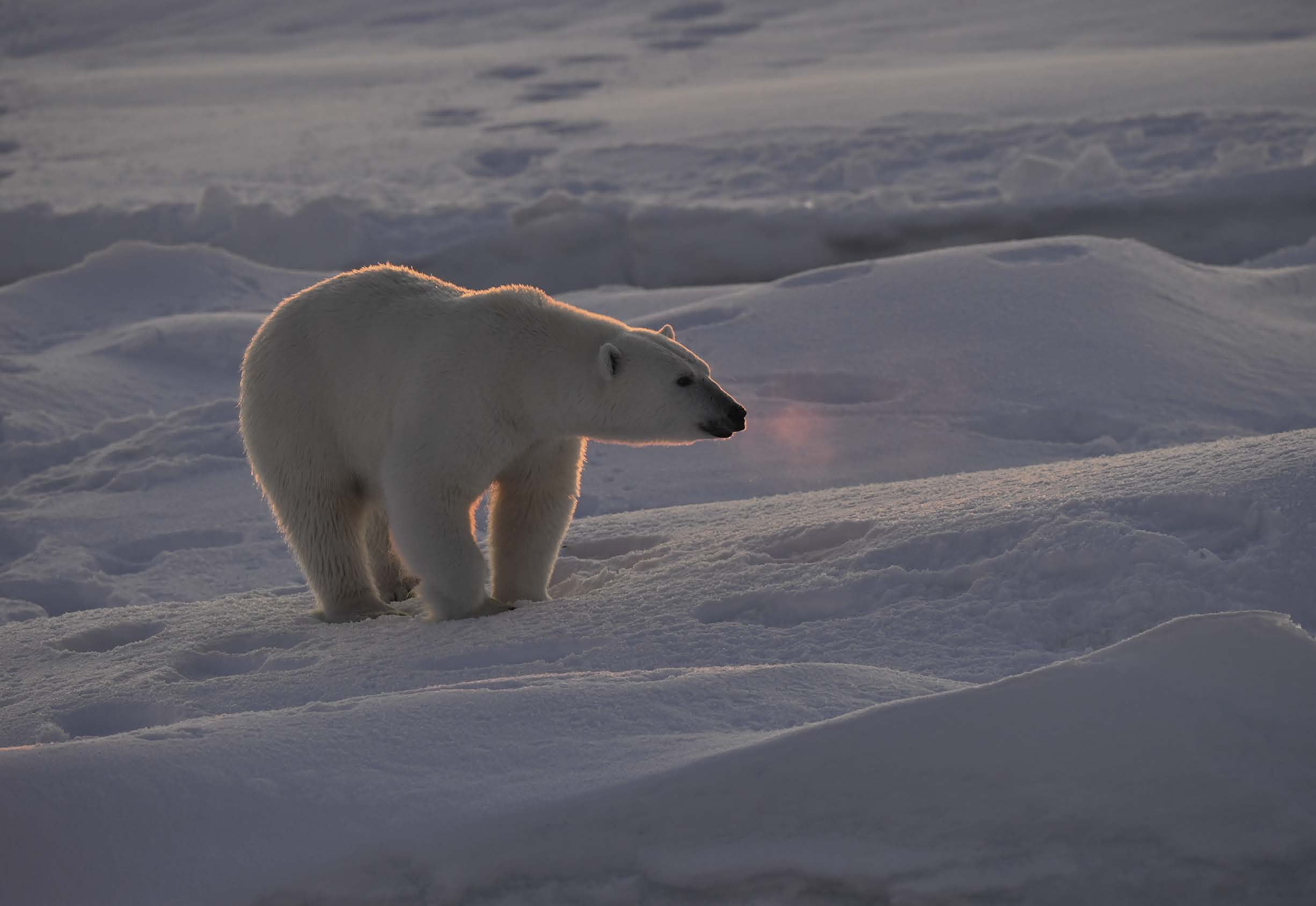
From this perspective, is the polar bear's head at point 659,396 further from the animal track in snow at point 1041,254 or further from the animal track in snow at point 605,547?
the animal track in snow at point 1041,254

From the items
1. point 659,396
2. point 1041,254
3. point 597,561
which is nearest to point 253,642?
point 597,561

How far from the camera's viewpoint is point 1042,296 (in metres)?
6.52

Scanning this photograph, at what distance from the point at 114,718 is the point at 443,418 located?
42.1 inches

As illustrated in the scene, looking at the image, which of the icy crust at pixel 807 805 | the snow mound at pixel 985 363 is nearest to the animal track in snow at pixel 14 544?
the snow mound at pixel 985 363

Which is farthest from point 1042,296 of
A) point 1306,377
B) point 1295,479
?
point 1295,479

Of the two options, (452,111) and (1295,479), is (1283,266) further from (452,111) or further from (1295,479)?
(452,111)

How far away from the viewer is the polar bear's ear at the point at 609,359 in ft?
10.7

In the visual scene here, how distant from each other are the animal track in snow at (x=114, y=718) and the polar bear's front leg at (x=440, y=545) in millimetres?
810

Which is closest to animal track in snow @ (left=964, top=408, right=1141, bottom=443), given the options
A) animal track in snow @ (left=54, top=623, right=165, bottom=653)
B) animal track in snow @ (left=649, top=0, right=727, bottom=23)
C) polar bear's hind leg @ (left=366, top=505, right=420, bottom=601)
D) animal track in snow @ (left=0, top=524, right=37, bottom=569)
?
polar bear's hind leg @ (left=366, top=505, right=420, bottom=601)

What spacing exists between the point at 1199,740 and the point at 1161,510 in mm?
1301

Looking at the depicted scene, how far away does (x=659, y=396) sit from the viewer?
10.8 ft

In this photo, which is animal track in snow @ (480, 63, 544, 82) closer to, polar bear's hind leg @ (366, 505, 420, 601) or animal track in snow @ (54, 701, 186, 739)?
polar bear's hind leg @ (366, 505, 420, 601)

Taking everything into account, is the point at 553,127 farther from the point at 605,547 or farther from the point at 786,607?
the point at 786,607

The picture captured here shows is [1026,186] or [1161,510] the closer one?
[1161,510]
